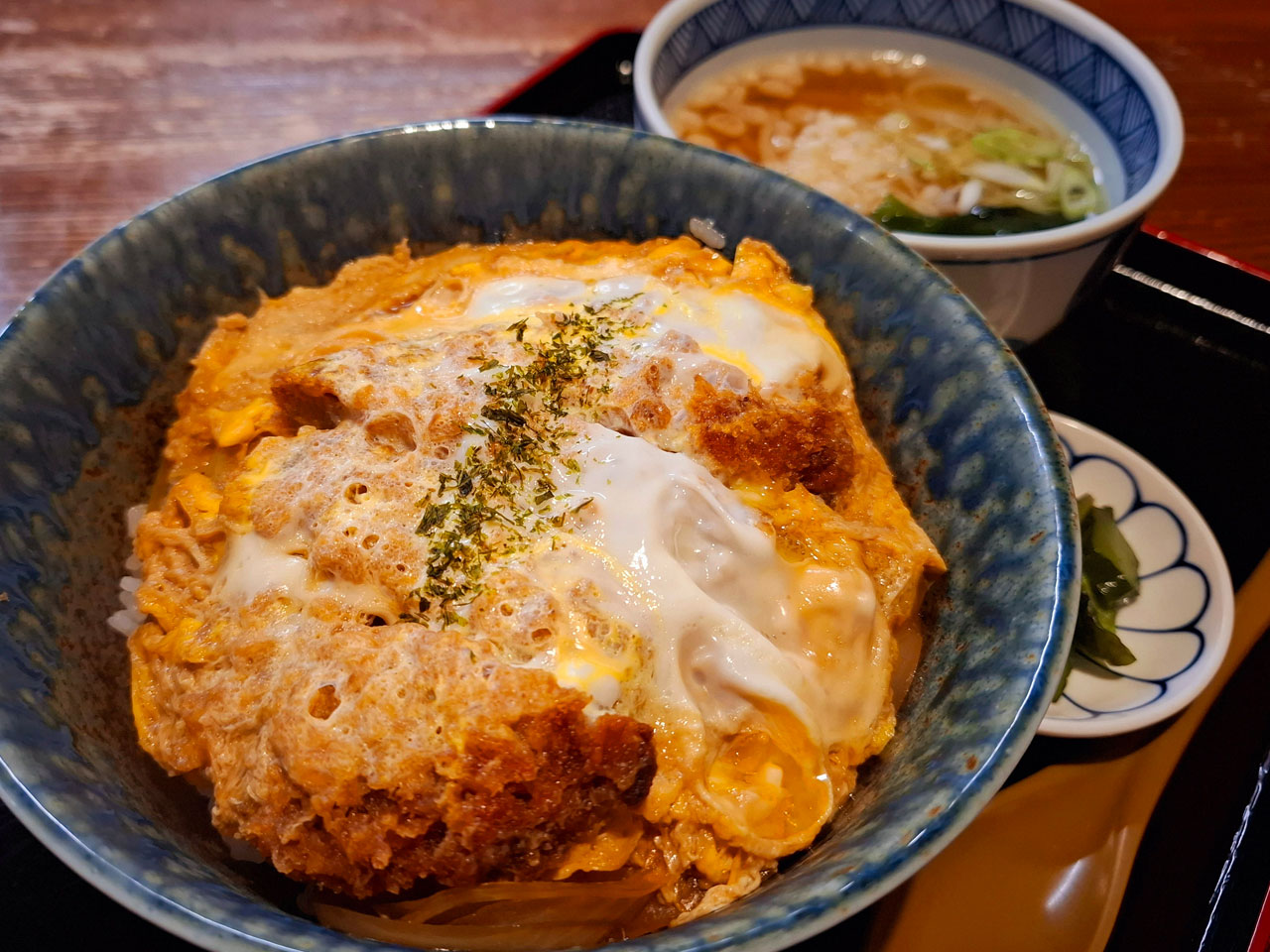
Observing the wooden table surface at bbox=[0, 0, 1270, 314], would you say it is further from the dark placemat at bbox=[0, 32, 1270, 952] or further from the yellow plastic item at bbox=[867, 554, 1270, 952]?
the yellow plastic item at bbox=[867, 554, 1270, 952]

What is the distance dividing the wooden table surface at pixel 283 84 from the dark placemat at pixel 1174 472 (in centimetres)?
58

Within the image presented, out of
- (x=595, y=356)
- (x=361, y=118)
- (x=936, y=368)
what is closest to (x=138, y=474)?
(x=595, y=356)

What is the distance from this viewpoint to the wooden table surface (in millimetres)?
2701

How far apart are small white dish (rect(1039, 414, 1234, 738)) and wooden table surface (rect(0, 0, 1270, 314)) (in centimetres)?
104

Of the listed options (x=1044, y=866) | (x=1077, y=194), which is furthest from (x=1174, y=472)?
(x=1044, y=866)

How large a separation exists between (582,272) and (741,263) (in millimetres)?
274

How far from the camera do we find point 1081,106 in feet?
8.05

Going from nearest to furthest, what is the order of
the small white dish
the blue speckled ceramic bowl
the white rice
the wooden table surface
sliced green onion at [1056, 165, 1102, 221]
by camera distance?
the blue speckled ceramic bowl < the white rice < the small white dish < sliced green onion at [1056, 165, 1102, 221] < the wooden table surface

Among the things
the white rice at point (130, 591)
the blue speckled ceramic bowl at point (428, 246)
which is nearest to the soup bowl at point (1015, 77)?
the blue speckled ceramic bowl at point (428, 246)

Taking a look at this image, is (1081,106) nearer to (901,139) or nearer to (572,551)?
(901,139)

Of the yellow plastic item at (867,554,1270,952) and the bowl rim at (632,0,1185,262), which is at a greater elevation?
the bowl rim at (632,0,1185,262)

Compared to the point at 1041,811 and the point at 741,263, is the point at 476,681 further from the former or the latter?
the point at 1041,811

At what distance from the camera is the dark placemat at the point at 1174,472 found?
1363 millimetres

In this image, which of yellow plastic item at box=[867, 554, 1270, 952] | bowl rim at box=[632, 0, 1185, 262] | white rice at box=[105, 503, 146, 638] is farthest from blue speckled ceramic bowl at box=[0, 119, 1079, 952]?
yellow plastic item at box=[867, 554, 1270, 952]
